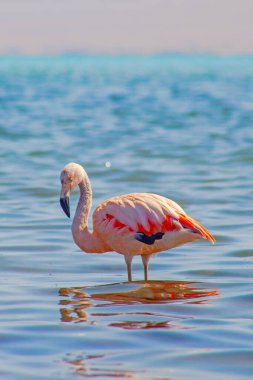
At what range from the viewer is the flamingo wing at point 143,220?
853cm

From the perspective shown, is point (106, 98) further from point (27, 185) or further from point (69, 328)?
point (69, 328)

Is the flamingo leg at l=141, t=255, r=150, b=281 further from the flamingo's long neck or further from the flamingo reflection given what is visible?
the flamingo's long neck

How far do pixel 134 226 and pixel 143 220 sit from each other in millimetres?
93

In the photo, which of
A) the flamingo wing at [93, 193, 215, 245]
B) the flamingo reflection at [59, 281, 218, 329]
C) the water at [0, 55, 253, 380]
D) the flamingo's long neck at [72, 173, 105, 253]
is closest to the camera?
the water at [0, 55, 253, 380]

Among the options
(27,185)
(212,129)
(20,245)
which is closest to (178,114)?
(212,129)

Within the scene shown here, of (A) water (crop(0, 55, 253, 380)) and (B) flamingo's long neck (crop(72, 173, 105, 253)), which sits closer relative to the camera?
(A) water (crop(0, 55, 253, 380))

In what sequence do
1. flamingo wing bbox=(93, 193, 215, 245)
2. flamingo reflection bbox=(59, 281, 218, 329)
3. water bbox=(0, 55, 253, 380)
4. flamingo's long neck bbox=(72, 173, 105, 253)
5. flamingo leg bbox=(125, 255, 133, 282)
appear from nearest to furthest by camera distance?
water bbox=(0, 55, 253, 380) < flamingo reflection bbox=(59, 281, 218, 329) < flamingo wing bbox=(93, 193, 215, 245) < flamingo leg bbox=(125, 255, 133, 282) < flamingo's long neck bbox=(72, 173, 105, 253)

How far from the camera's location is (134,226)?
853 cm

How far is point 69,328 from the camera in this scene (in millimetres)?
7246

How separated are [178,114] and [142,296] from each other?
28310 millimetres

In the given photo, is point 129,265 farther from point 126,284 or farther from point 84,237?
point 84,237

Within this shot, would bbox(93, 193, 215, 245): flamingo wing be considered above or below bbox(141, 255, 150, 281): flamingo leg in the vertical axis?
above

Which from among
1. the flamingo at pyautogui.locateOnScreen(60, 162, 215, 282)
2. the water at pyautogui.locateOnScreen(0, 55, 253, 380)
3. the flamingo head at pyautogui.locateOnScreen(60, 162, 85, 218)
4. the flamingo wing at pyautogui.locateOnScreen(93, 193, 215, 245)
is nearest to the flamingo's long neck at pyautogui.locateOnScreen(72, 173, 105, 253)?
the flamingo at pyautogui.locateOnScreen(60, 162, 215, 282)

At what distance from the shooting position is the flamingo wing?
336 inches
